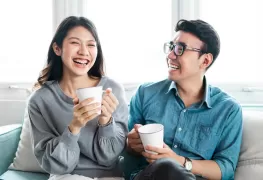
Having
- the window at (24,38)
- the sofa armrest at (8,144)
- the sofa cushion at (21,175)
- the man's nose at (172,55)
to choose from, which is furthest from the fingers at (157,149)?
the window at (24,38)

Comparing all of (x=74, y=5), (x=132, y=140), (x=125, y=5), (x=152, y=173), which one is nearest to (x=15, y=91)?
(x=74, y=5)

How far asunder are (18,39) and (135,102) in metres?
1.27

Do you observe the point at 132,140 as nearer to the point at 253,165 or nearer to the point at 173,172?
the point at 173,172

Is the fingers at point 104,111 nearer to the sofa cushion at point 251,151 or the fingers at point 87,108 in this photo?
the fingers at point 87,108

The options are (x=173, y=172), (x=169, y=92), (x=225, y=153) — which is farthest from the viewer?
(x=169, y=92)

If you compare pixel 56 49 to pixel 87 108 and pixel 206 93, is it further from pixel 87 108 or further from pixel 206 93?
pixel 206 93

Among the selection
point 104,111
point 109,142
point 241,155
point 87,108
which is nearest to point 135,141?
point 109,142

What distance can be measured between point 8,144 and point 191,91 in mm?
1086

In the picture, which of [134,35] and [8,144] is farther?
[134,35]

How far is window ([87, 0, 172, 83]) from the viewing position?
2.27m

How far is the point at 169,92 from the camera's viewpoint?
161 centimetres

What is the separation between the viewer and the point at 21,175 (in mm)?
1790

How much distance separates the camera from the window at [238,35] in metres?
2.14

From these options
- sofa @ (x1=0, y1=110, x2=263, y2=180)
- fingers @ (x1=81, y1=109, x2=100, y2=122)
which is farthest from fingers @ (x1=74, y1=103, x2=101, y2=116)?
sofa @ (x1=0, y1=110, x2=263, y2=180)
